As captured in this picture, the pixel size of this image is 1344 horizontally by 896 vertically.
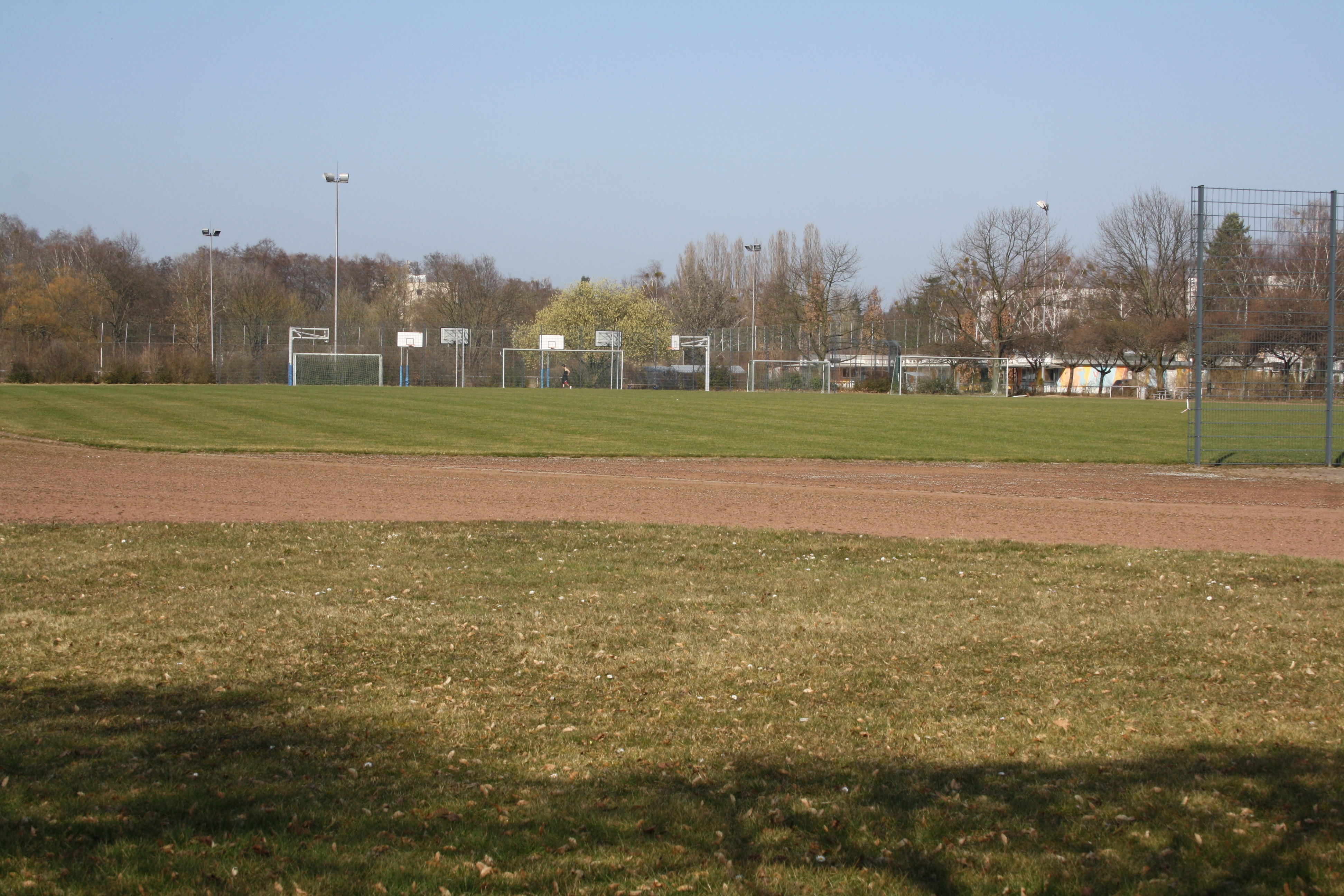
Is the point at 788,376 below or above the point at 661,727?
above

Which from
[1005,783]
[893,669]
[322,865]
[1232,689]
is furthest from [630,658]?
[1232,689]

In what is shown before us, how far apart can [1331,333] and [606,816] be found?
59.2 ft

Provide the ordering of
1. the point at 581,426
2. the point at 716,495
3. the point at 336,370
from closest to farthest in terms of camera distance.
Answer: the point at 716,495 < the point at 581,426 < the point at 336,370

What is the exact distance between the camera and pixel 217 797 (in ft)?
12.9

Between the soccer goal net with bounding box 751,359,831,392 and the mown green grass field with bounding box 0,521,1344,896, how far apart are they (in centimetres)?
5494

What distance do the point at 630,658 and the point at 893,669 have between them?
153cm

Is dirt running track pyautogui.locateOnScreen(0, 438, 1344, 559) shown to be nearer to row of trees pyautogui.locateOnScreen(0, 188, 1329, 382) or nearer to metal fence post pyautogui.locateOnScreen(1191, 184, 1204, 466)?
metal fence post pyautogui.locateOnScreen(1191, 184, 1204, 466)

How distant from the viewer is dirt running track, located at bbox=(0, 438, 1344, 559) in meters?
11.4

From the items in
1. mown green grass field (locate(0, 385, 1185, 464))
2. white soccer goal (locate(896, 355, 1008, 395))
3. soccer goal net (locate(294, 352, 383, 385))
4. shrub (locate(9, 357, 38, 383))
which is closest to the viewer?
mown green grass field (locate(0, 385, 1185, 464))

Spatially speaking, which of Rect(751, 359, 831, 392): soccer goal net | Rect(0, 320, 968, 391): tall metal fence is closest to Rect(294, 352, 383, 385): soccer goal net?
Rect(0, 320, 968, 391): tall metal fence

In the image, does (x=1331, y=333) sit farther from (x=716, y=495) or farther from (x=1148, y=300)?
(x=1148, y=300)

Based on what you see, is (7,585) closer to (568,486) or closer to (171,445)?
(568,486)

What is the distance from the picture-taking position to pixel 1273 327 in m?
17.6

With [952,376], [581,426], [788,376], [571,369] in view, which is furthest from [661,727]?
[952,376]
